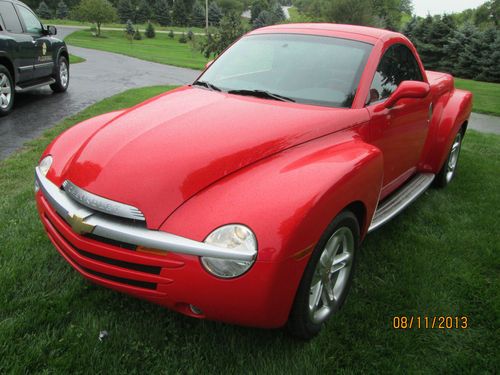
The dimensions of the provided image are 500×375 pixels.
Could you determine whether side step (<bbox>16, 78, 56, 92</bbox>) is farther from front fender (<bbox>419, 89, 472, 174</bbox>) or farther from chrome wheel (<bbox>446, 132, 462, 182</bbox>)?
chrome wheel (<bbox>446, 132, 462, 182</bbox>)

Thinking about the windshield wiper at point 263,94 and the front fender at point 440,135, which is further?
the front fender at point 440,135

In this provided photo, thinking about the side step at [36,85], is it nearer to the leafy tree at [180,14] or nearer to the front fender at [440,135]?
the front fender at [440,135]

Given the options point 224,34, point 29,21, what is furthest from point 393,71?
point 224,34

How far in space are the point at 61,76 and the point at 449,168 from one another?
26.6ft

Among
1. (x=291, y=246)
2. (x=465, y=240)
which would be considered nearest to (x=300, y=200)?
(x=291, y=246)

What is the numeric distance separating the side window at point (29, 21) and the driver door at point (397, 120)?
7.10 metres

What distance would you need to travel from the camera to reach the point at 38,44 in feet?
27.5

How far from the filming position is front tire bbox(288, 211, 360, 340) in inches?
89.0

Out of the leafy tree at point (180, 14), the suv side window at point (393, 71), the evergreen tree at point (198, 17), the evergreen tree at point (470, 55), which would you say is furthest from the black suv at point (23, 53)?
the leafy tree at point (180, 14)

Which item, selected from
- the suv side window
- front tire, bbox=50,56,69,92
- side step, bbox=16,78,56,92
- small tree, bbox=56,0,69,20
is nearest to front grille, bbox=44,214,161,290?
the suv side window

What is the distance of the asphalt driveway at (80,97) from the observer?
6.48 metres

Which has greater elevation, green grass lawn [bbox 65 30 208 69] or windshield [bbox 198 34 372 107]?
windshield [bbox 198 34 372 107]

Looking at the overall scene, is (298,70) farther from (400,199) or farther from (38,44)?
(38,44)

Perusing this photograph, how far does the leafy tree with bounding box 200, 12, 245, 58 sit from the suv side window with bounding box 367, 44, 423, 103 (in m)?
12.4
